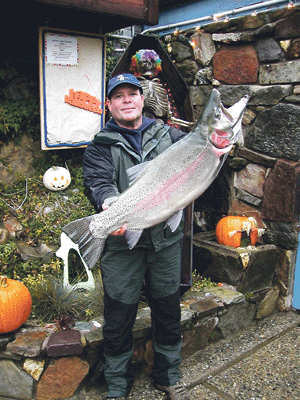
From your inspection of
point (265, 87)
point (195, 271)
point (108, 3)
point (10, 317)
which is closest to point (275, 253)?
point (195, 271)

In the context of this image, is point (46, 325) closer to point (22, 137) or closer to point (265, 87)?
point (22, 137)

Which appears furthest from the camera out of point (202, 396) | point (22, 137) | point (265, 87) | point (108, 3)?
point (22, 137)

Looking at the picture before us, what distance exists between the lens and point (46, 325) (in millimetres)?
3434

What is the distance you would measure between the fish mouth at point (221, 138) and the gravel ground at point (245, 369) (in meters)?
2.10

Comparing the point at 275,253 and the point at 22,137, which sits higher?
the point at 22,137

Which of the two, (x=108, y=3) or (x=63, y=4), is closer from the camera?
(x=63, y=4)

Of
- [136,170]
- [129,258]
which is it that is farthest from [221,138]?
[129,258]

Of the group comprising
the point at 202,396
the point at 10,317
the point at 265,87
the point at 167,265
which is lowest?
the point at 202,396

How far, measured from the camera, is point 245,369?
3600 mm

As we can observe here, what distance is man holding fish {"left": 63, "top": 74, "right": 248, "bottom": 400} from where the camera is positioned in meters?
2.32

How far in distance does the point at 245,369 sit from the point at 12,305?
212 cm

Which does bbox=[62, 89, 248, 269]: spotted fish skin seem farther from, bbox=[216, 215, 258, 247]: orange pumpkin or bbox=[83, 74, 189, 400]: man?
bbox=[216, 215, 258, 247]: orange pumpkin

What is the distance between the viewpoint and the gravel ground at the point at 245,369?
128 inches

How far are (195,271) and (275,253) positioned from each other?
93cm
